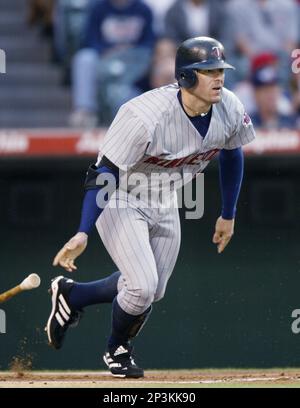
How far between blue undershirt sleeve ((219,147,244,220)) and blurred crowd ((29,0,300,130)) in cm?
233

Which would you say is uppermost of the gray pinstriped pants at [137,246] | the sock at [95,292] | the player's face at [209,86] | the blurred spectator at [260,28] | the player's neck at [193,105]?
the blurred spectator at [260,28]

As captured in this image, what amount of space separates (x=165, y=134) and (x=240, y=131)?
1.63ft

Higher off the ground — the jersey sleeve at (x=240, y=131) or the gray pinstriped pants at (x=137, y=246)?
the jersey sleeve at (x=240, y=131)

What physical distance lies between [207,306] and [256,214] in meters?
0.71

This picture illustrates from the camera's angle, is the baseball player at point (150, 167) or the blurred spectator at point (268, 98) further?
the blurred spectator at point (268, 98)

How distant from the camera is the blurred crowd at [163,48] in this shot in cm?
840

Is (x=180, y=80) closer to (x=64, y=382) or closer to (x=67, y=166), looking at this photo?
(x=64, y=382)

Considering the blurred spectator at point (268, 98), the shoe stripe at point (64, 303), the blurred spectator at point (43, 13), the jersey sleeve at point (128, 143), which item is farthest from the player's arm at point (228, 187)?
the blurred spectator at point (43, 13)

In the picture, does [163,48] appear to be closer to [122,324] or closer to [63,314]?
[63,314]

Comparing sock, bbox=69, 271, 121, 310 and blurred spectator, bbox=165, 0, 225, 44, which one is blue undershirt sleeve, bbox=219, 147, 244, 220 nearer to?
sock, bbox=69, 271, 121, 310

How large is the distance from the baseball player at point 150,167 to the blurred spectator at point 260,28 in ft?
10.4

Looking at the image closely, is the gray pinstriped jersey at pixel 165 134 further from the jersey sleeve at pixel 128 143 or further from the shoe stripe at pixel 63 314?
the shoe stripe at pixel 63 314

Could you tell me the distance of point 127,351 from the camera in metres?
5.72

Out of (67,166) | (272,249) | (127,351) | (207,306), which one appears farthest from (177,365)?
(127,351)
